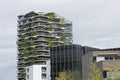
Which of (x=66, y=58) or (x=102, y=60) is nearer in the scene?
(x=102, y=60)

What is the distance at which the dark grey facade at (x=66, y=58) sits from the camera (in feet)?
403

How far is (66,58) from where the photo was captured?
125 metres

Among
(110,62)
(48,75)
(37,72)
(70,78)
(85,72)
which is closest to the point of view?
(110,62)

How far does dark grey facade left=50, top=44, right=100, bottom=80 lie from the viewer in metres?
123

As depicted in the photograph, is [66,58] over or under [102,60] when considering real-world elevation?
under

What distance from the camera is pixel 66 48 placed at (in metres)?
125

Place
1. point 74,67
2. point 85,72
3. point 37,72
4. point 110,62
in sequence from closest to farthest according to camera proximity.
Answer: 1. point 110,62
2. point 85,72
3. point 74,67
4. point 37,72

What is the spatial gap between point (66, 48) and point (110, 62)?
39.0 m

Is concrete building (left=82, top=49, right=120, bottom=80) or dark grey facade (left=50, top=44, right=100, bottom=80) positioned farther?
dark grey facade (left=50, top=44, right=100, bottom=80)

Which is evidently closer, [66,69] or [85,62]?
[85,62]

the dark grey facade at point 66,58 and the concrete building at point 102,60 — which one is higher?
the concrete building at point 102,60

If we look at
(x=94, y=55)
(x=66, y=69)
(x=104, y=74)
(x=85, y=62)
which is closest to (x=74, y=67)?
(x=66, y=69)

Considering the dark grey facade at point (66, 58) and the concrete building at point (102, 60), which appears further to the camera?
the dark grey facade at point (66, 58)

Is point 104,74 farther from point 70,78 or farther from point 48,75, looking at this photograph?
point 48,75
